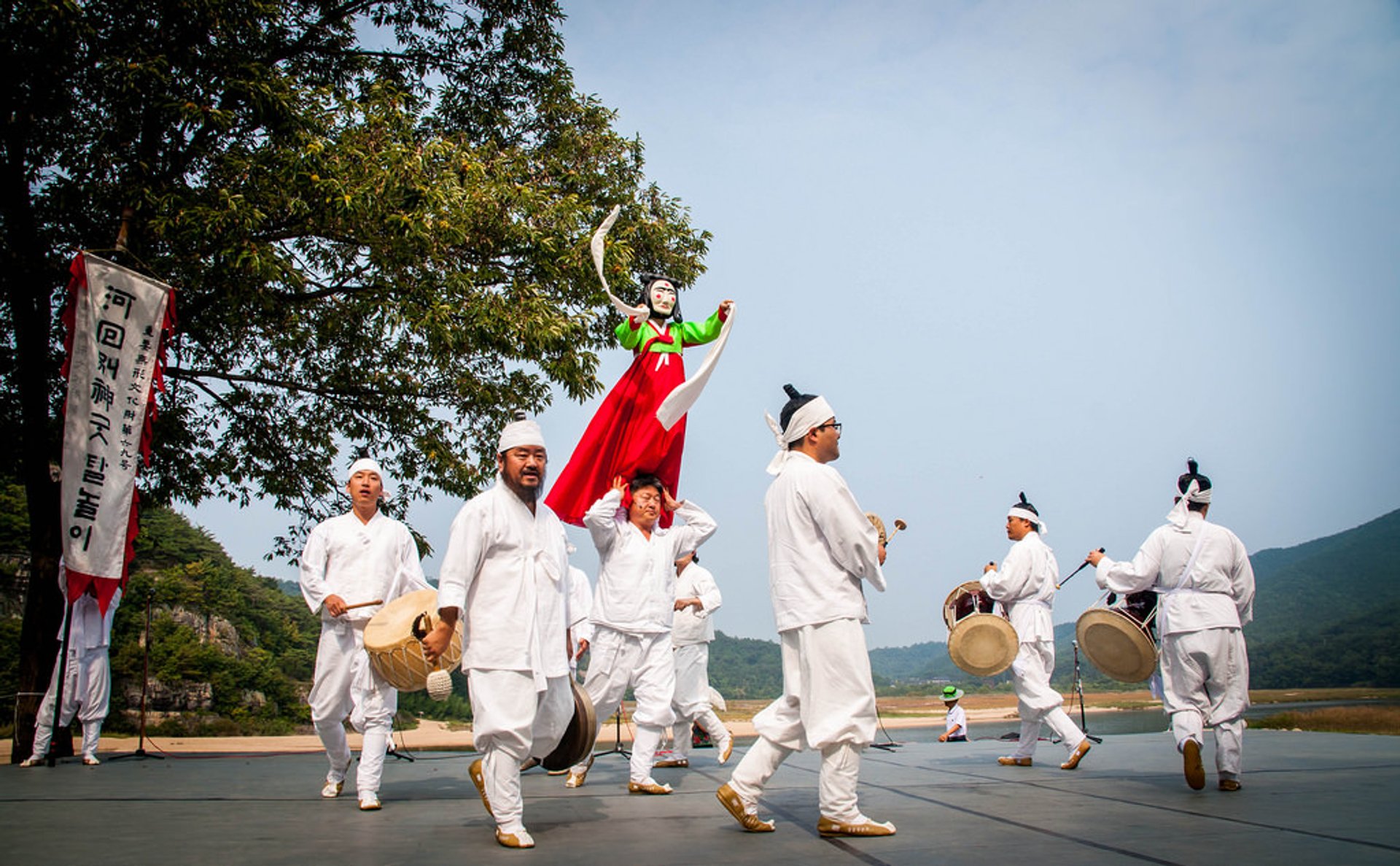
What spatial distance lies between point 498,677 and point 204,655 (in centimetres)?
1357

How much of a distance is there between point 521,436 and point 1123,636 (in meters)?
4.37

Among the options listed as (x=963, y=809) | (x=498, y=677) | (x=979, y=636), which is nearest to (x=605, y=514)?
(x=498, y=677)

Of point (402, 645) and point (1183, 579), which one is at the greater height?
point (1183, 579)

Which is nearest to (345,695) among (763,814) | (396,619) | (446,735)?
(396,619)

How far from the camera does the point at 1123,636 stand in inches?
251

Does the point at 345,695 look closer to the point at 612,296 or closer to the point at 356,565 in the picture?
the point at 356,565

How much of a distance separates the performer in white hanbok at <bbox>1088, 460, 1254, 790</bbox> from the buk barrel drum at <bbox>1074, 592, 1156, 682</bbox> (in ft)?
1.07

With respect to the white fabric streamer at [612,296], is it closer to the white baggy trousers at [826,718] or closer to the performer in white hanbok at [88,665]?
the white baggy trousers at [826,718]

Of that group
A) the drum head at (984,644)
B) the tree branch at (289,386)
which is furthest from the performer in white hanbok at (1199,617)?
the tree branch at (289,386)

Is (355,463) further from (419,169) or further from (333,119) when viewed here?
(333,119)

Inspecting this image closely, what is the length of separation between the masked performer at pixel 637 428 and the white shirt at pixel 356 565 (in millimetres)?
1087

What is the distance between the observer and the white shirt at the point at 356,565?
595 centimetres

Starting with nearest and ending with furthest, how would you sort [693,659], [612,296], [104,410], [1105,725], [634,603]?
1. [634,603]
2. [612,296]
3. [104,410]
4. [693,659]
5. [1105,725]

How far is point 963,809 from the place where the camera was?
4516 millimetres
